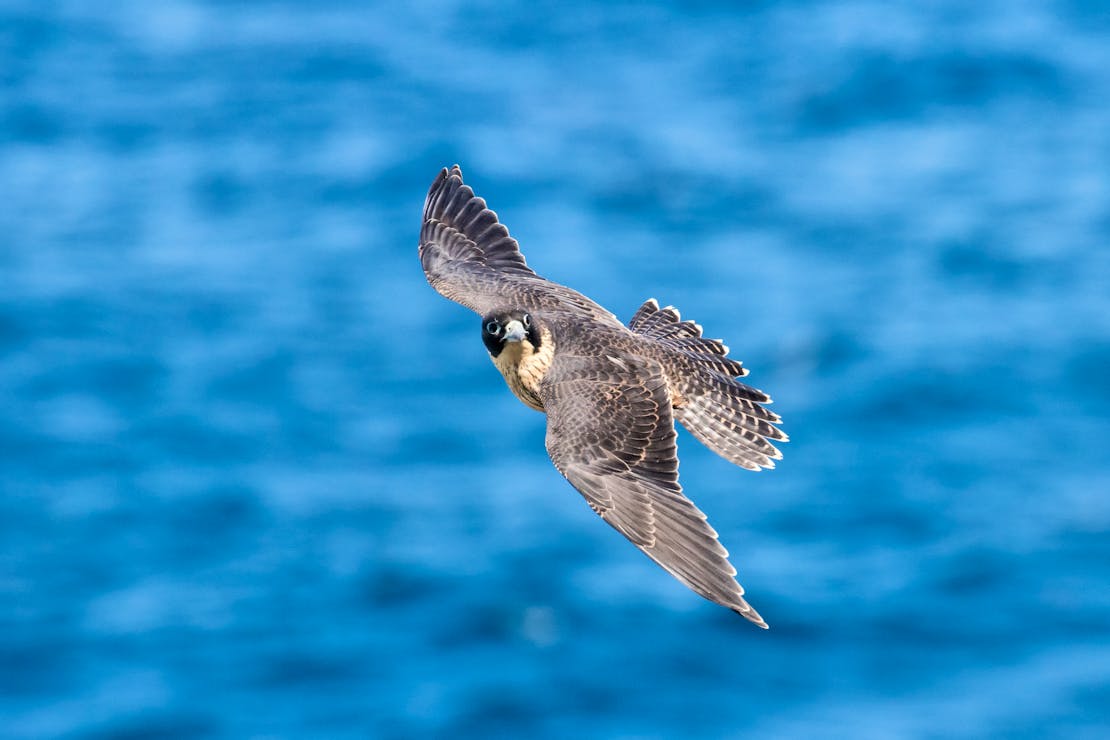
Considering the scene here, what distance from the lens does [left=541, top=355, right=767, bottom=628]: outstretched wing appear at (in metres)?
9.34

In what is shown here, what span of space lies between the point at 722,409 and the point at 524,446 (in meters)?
51.3

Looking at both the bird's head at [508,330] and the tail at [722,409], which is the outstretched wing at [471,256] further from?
the bird's head at [508,330]

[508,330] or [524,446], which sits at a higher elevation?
[524,446]

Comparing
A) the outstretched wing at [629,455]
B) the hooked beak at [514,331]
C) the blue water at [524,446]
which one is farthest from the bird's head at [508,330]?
the blue water at [524,446]

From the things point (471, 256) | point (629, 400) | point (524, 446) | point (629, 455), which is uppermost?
point (524, 446)

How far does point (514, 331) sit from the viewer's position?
10.3 meters

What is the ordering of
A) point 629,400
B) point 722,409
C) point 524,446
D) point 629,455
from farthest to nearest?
point 524,446, point 722,409, point 629,400, point 629,455

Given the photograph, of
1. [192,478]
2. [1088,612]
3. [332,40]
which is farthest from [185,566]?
[1088,612]

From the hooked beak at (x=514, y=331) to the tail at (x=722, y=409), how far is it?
1.25m

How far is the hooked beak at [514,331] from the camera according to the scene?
1028 cm

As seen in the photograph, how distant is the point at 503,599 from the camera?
62.5m

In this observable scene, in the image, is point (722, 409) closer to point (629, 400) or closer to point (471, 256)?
point (629, 400)

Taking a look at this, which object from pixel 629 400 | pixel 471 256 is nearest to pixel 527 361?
pixel 629 400

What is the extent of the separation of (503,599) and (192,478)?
43.6ft
